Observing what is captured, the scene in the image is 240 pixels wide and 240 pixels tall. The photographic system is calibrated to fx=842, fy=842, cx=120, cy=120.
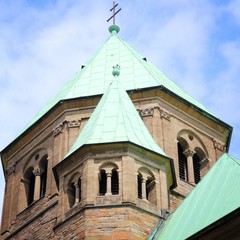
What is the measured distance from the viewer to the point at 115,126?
29.8 metres

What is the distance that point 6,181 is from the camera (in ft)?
125

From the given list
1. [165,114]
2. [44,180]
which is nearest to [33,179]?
[44,180]

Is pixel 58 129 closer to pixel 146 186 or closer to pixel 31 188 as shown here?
pixel 31 188

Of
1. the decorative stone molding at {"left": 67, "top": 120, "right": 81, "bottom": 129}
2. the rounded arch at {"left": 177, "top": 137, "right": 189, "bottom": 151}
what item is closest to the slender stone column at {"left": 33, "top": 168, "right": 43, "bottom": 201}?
the decorative stone molding at {"left": 67, "top": 120, "right": 81, "bottom": 129}

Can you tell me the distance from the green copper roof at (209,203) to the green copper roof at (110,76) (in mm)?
10403

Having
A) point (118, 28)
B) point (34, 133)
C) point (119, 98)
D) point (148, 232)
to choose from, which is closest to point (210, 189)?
point (148, 232)

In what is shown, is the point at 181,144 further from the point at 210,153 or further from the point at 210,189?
the point at 210,189

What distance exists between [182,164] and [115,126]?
6590 millimetres

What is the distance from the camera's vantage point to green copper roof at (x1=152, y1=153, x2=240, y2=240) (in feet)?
76.8

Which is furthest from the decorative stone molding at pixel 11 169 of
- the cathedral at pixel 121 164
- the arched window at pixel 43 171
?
Result: the arched window at pixel 43 171

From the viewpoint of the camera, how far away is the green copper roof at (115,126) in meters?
29.2

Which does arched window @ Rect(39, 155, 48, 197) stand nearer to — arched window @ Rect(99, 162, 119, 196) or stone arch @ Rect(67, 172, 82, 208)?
stone arch @ Rect(67, 172, 82, 208)

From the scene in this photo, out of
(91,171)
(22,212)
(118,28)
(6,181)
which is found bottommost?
(91,171)

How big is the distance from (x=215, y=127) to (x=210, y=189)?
12315 mm
